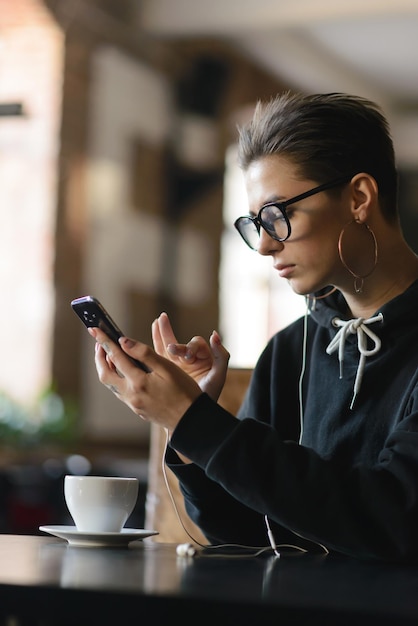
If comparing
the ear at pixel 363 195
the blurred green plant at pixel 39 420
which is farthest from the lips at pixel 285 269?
the blurred green plant at pixel 39 420

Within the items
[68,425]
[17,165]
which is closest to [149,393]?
[68,425]

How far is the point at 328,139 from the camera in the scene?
1.55 m

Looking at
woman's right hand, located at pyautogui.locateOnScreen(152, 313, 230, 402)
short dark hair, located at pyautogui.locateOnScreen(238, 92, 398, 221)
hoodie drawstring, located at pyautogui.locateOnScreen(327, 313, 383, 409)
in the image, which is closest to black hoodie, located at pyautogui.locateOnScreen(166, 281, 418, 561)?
hoodie drawstring, located at pyautogui.locateOnScreen(327, 313, 383, 409)

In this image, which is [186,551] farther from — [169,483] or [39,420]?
[39,420]

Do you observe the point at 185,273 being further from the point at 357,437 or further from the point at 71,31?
the point at 357,437

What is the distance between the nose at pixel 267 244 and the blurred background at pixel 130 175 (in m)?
3.97

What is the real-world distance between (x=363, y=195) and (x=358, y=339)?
218 millimetres

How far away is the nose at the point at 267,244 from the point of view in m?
1.52

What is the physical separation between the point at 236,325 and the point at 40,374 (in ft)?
7.86

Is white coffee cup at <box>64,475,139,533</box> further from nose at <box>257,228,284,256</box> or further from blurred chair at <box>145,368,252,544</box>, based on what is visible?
blurred chair at <box>145,368,252,544</box>

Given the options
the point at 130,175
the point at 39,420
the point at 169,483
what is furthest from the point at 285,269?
the point at 130,175

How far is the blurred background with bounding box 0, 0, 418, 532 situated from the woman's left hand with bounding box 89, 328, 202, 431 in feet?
13.5

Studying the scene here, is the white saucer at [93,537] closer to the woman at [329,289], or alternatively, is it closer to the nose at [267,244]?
the woman at [329,289]

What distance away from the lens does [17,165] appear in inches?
280
